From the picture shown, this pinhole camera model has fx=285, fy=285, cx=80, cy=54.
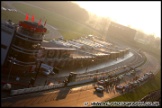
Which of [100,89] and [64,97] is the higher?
[64,97]

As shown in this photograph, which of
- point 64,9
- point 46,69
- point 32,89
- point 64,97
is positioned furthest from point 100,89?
point 64,9

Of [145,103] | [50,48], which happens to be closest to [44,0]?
[50,48]

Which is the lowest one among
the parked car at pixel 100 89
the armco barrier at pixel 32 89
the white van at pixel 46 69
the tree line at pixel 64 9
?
the tree line at pixel 64 9

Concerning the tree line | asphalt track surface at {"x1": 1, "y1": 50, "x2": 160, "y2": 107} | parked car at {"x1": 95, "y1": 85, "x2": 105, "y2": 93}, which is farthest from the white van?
the tree line

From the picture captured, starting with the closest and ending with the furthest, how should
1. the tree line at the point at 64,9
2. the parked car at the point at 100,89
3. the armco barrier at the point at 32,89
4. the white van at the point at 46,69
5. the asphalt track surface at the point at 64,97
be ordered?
1. the asphalt track surface at the point at 64,97
2. the armco barrier at the point at 32,89
3. the white van at the point at 46,69
4. the parked car at the point at 100,89
5. the tree line at the point at 64,9

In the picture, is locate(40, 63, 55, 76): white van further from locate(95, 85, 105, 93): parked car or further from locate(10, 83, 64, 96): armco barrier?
locate(95, 85, 105, 93): parked car

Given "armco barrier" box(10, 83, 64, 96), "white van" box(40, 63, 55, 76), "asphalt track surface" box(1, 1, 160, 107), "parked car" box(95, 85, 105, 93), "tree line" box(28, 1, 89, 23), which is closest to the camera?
"asphalt track surface" box(1, 1, 160, 107)

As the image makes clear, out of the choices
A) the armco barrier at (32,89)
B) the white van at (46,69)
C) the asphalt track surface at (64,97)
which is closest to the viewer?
the asphalt track surface at (64,97)

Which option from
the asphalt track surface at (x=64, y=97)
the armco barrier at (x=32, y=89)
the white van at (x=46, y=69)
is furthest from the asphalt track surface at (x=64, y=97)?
the white van at (x=46, y=69)

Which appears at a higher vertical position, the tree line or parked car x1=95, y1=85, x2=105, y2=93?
parked car x1=95, y1=85, x2=105, y2=93

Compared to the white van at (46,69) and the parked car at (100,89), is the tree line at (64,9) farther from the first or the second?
the parked car at (100,89)

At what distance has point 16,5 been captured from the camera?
151 m

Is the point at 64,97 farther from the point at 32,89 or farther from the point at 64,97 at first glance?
the point at 32,89

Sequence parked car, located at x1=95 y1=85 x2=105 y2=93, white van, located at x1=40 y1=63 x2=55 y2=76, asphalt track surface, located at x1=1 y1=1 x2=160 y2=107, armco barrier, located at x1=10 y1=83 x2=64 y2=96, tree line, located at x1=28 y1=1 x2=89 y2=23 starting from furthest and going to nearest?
tree line, located at x1=28 y1=1 x2=89 y2=23 → parked car, located at x1=95 y1=85 x2=105 y2=93 → white van, located at x1=40 y1=63 x2=55 y2=76 → armco barrier, located at x1=10 y1=83 x2=64 y2=96 → asphalt track surface, located at x1=1 y1=1 x2=160 y2=107
